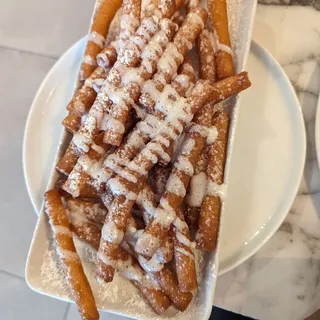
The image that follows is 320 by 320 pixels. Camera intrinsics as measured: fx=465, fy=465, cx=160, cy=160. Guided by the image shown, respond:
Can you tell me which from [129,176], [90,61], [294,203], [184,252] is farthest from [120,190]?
[294,203]

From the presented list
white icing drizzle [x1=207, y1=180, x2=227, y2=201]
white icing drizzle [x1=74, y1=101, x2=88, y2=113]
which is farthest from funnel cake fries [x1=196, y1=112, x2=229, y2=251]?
white icing drizzle [x1=74, y1=101, x2=88, y2=113]

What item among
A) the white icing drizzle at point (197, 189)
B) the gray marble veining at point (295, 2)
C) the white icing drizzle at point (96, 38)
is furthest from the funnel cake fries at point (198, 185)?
the gray marble veining at point (295, 2)

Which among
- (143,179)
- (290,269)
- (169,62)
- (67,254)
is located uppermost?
(169,62)

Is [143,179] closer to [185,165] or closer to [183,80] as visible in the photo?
[185,165]

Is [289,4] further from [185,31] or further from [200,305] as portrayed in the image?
[200,305]

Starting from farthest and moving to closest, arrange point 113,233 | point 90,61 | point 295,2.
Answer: point 295,2 → point 90,61 → point 113,233

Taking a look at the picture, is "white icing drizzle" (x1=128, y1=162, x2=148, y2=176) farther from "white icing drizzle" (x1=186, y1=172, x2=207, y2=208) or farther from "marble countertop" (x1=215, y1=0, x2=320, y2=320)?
"marble countertop" (x1=215, y1=0, x2=320, y2=320)
